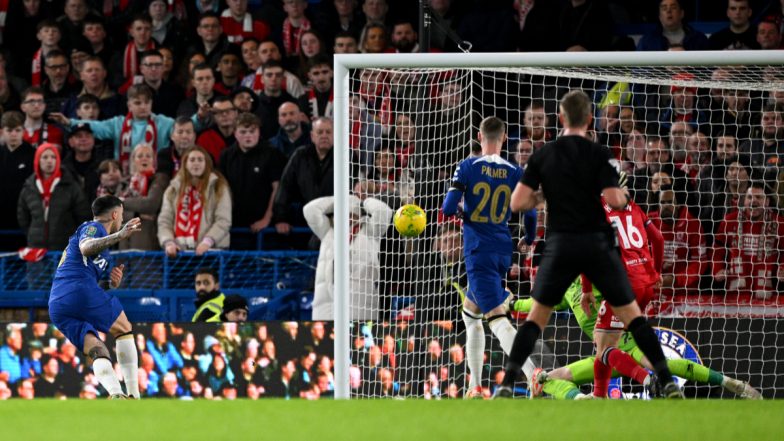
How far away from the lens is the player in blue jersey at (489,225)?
29.5 ft

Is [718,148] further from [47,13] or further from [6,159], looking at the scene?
[47,13]

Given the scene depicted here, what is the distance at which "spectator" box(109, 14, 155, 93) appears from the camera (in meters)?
13.2

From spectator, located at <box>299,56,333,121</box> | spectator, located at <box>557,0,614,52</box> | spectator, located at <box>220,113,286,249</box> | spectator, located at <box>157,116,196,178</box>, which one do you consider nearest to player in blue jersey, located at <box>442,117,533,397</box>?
spectator, located at <box>220,113,286,249</box>

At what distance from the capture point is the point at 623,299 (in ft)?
22.2

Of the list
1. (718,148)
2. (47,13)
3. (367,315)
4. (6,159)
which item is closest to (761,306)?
(718,148)

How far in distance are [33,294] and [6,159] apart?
1.47 metres

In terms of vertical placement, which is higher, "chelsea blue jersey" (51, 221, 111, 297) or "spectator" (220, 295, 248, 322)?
"chelsea blue jersey" (51, 221, 111, 297)

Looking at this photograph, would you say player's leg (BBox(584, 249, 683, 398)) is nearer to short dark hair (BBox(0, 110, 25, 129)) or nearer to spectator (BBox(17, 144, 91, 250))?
spectator (BBox(17, 144, 91, 250))

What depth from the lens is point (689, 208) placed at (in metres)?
10.2

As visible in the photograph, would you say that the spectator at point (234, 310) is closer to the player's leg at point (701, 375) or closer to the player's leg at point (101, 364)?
the player's leg at point (101, 364)

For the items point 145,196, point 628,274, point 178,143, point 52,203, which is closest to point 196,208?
point 145,196

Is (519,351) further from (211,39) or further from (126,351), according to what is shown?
(211,39)

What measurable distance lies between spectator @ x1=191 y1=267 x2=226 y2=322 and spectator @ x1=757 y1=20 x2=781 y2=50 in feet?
16.6

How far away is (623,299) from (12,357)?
576 centimetres
